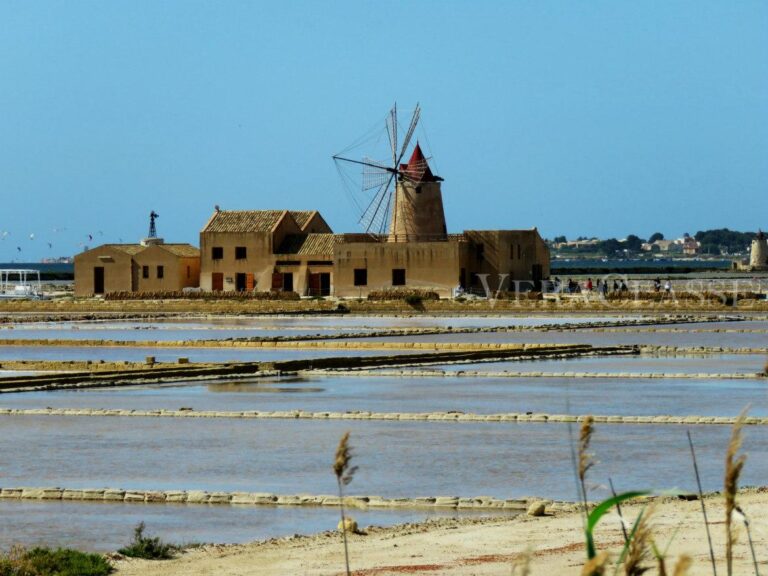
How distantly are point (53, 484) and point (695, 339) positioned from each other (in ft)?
69.3

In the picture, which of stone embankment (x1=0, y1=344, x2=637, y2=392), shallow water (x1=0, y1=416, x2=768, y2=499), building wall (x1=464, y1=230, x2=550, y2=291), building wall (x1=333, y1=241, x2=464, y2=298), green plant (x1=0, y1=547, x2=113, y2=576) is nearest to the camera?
green plant (x1=0, y1=547, x2=113, y2=576)

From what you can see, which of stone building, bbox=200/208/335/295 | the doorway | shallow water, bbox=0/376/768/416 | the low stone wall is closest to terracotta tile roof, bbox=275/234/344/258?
stone building, bbox=200/208/335/295

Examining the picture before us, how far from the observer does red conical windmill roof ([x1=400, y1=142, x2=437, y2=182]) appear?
47.3 m

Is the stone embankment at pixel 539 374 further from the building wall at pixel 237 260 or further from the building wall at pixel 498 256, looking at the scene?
the building wall at pixel 237 260

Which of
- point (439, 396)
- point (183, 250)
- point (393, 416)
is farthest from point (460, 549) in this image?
point (183, 250)

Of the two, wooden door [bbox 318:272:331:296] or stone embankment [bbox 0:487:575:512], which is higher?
wooden door [bbox 318:272:331:296]

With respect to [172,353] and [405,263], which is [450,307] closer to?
[405,263]

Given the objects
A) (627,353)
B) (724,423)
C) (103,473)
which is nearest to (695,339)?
(627,353)

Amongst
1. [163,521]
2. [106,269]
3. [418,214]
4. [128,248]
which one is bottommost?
[163,521]

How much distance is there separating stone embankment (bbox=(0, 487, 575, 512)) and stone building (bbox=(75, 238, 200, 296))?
39.8 metres

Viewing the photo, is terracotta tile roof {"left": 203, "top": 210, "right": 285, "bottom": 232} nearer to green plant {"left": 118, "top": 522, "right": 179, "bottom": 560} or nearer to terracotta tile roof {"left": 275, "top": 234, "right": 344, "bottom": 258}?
terracotta tile roof {"left": 275, "top": 234, "right": 344, "bottom": 258}

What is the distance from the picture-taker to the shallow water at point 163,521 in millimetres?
8047

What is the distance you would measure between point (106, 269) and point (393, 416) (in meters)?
37.3

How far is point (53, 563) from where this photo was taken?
6.89 metres
